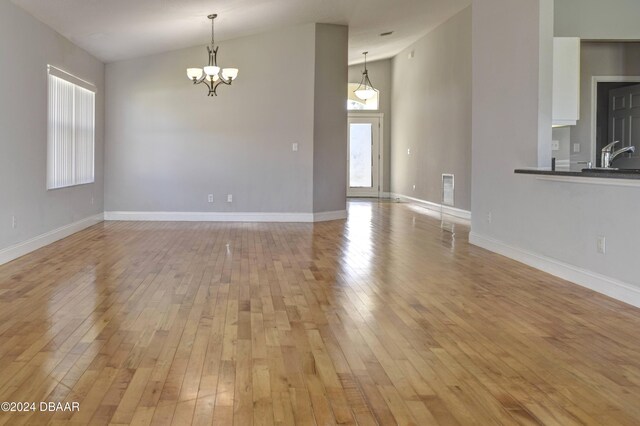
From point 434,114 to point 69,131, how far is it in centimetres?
689

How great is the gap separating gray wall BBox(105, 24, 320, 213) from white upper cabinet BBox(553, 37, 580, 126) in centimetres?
459

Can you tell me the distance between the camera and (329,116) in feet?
32.0

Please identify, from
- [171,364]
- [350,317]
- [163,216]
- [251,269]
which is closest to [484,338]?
[350,317]

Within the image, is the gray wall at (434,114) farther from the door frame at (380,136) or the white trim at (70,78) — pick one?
the white trim at (70,78)

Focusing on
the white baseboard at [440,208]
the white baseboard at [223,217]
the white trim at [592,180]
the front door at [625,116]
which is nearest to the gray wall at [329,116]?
the white baseboard at [223,217]

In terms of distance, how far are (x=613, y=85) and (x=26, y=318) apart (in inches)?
300

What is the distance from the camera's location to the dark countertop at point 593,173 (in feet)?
13.1

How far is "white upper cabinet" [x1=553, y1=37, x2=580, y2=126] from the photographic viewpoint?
5.74m

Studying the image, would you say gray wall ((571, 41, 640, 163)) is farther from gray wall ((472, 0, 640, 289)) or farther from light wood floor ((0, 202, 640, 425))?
light wood floor ((0, 202, 640, 425))

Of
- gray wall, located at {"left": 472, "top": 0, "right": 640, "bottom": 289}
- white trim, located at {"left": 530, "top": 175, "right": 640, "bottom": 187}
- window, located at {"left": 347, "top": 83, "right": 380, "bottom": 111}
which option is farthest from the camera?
window, located at {"left": 347, "top": 83, "right": 380, "bottom": 111}

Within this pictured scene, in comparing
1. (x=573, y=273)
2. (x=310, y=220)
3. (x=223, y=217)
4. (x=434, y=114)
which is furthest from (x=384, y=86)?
(x=573, y=273)

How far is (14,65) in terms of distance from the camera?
18.8 feet

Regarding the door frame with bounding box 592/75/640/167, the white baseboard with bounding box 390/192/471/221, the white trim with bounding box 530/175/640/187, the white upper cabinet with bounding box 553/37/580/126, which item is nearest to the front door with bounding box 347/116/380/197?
the white baseboard with bounding box 390/192/471/221

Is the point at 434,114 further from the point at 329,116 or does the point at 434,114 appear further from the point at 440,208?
the point at 329,116
